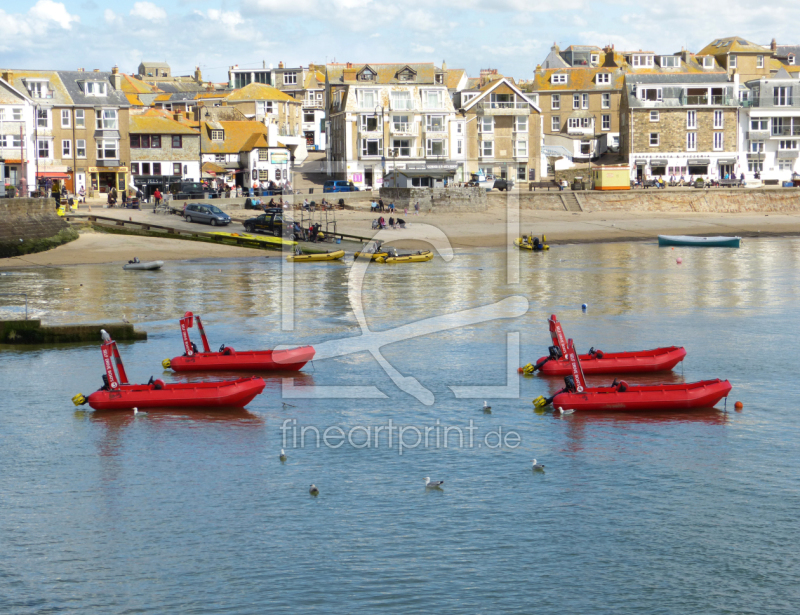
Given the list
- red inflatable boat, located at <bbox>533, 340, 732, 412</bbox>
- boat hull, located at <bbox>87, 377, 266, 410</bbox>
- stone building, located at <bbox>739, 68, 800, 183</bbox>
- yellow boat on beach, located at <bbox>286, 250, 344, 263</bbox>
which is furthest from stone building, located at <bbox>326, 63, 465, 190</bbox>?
red inflatable boat, located at <bbox>533, 340, 732, 412</bbox>

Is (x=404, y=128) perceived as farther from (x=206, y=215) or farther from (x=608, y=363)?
(x=608, y=363)

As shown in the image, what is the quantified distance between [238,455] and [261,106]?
10458 cm

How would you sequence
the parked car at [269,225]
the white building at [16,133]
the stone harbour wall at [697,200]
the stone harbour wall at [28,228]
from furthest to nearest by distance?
the stone harbour wall at [697,200]
the white building at [16,133]
the parked car at [269,225]
the stone harbour wall at [28,228]

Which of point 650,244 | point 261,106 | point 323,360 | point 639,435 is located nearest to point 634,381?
point 639,435

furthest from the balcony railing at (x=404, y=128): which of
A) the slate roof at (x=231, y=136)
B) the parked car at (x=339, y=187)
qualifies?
the slate roof at (x=231, y=136)

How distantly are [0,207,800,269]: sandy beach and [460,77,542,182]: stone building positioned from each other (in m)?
16.3

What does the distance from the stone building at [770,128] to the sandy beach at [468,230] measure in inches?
607

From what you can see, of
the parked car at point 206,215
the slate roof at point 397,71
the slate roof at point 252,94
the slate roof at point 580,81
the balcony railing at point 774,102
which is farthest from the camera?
the slate roof at point 252,94

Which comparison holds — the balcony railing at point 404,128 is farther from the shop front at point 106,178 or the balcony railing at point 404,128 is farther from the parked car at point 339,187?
the shop front at point 106,178

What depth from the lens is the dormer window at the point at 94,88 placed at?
3497 inches

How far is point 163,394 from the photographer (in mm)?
28125

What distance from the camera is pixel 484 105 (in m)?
99.7

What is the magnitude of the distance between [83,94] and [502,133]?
39.6 meters

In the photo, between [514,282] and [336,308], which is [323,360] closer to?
[336,308]
